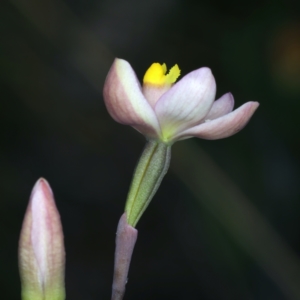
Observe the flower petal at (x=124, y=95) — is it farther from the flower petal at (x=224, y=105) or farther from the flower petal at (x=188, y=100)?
the flower petal at (x=224, y=105)

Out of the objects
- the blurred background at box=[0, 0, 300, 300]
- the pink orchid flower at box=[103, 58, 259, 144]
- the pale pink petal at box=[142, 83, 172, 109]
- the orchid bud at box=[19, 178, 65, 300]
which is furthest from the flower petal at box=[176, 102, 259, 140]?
the blurred background at box=[0, 0, 300, 300]

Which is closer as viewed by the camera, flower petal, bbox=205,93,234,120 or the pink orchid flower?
the pink orchid flower

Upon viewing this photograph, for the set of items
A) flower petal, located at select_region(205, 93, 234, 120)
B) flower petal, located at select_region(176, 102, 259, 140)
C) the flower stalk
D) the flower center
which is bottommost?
the flower stalk

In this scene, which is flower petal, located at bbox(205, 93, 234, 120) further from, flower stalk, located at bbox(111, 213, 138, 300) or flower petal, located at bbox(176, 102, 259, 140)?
flower stalk, located at bbox(111, 213, 138, 300)

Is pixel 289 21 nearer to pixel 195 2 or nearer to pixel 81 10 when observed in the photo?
pixel 195 2

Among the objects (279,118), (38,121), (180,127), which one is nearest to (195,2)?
(279,118)

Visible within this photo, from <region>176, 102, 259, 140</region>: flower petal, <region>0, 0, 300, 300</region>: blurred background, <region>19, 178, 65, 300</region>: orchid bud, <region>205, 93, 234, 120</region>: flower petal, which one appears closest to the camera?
<region>19, 178, 65, 300</region>: orchid bud

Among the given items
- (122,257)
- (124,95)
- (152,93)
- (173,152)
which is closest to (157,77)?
(152,93)

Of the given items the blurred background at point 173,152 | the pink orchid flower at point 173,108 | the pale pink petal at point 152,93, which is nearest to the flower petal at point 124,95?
the pink orchid flower at point 173,108
